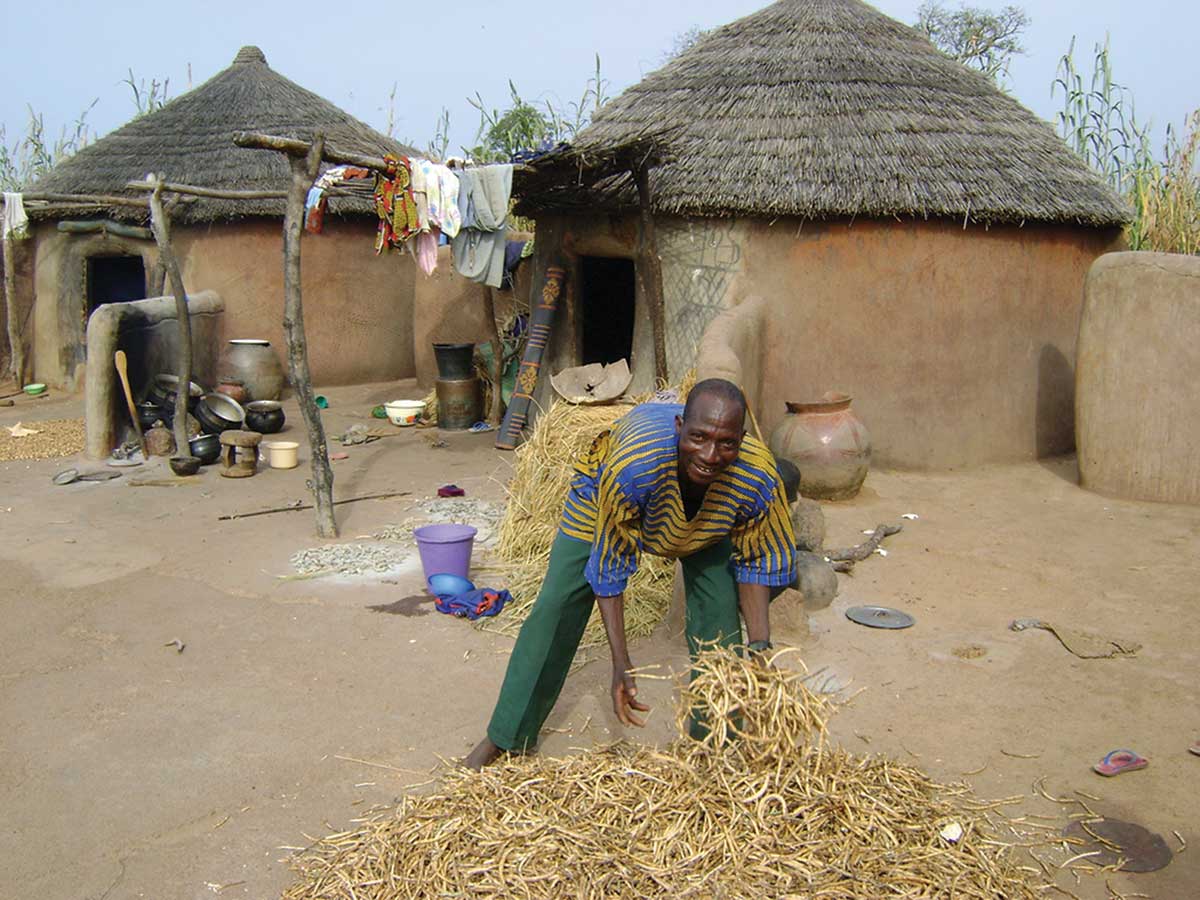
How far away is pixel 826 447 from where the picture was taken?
7215 mm

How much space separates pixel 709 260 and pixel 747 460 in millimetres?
5336

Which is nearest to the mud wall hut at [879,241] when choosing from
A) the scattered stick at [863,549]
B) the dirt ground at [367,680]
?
the dirt ground at [367,680]

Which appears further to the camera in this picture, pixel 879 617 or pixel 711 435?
pixel 879 617

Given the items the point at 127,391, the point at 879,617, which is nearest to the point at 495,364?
the point at 127,391

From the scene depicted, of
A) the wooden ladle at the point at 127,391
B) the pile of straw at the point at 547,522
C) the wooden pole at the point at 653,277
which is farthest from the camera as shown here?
the wooden ladle at the point at 127,391

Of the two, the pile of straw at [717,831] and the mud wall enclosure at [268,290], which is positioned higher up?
the mud wall enclosure at [268,290]

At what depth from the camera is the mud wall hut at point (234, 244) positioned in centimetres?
1174

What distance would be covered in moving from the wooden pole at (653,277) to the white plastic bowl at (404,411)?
2.99m

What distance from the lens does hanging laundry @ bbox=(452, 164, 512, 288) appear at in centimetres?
774

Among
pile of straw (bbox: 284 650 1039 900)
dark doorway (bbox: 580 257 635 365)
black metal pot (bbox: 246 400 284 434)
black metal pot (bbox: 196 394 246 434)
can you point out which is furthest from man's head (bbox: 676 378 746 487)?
black metal pot (bbox: 246 400 284 434)

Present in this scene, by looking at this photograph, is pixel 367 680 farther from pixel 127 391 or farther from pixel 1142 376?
pixel 1142 376

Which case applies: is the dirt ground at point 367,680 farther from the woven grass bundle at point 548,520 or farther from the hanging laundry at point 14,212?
the hanging laundry at point 14,212

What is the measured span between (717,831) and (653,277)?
19.5 feet

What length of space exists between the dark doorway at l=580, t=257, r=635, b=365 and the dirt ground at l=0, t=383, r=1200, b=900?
152 inches
